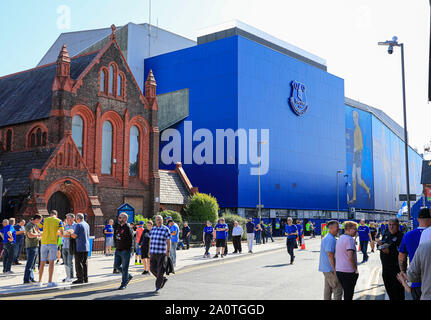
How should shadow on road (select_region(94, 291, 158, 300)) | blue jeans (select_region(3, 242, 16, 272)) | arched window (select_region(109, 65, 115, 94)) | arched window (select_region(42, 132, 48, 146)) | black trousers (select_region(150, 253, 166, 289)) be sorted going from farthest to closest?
arched window (select_region(109, 65, 115, 94)), arched window (select_region(42, 132, 48, 146)), blue jeans (select_region(3, 242, 16, 272)), black trousers (select_region(150, 253, 166, 289)), shadow on road (select_region(94, 291, 158, 300))

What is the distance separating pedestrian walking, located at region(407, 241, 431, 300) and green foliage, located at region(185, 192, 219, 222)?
30174mm

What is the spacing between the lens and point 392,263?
9.19m

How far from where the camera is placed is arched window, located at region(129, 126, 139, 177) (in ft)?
113

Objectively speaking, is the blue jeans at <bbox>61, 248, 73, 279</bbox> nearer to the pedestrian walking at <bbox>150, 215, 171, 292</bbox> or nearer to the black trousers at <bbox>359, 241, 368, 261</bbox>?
the pedestrian walking at <bbox>150, 215, 171, 292</bbox>

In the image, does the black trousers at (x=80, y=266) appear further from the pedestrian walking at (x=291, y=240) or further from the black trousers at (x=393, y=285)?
the pedestrian walking at (x=291, y=240)

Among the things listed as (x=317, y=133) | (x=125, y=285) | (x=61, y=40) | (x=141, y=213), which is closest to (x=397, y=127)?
(x=317, y=133)

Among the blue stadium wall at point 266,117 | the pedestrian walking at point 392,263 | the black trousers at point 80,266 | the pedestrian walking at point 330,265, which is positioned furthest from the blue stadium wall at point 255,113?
the pedestrian walking at point 330,265

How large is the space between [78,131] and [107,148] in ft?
9.40

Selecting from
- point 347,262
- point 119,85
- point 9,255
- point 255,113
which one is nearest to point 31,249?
point 9,255

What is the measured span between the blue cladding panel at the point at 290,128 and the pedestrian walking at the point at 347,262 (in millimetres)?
41053

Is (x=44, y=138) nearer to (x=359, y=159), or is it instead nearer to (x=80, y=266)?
(x=80, y=266)

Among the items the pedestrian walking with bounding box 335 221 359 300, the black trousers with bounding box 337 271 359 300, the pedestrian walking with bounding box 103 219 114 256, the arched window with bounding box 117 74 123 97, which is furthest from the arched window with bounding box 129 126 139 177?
the black trousers with bounding box 337 271 359 300

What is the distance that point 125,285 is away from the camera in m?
11.9

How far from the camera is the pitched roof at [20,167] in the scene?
86.3ft
